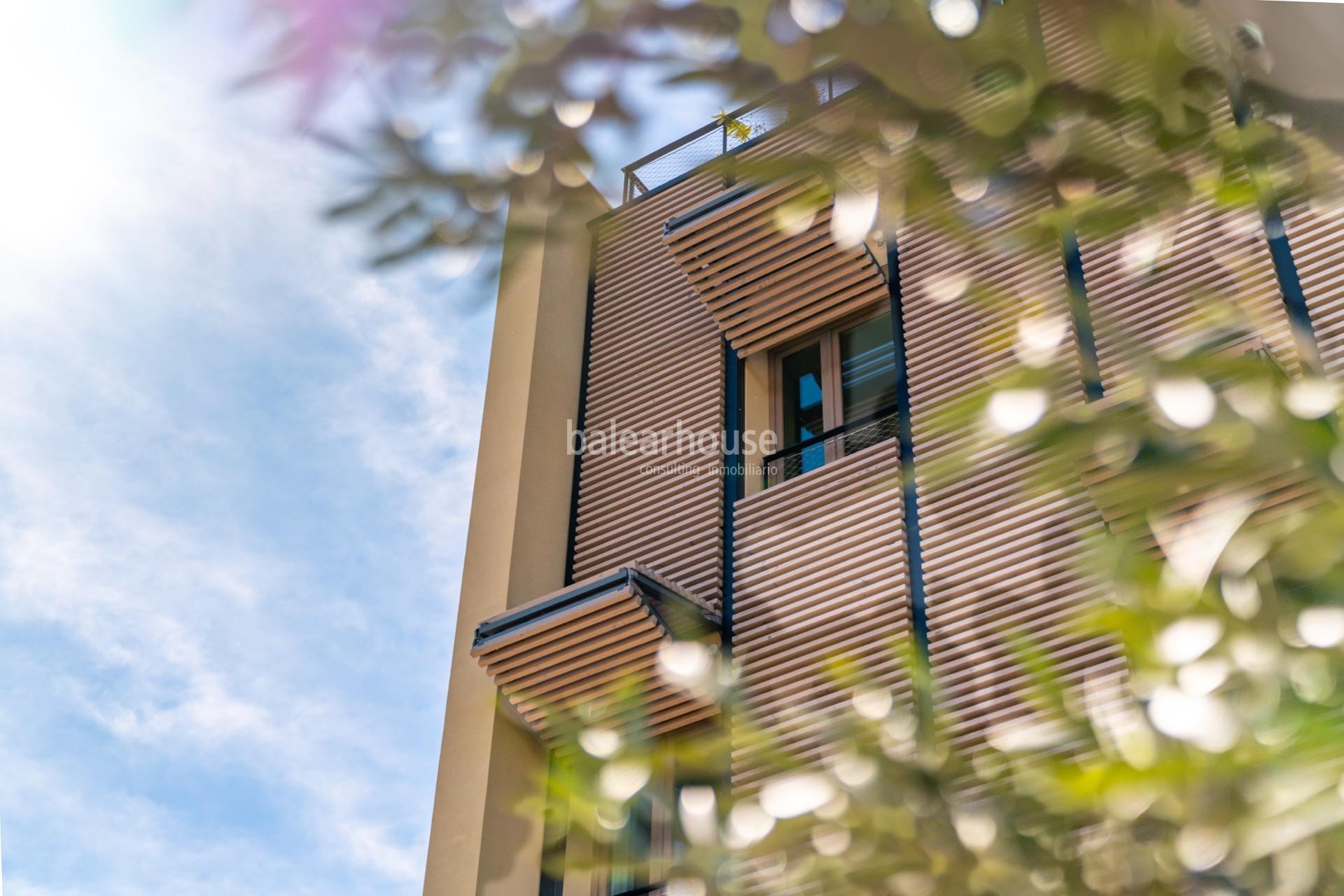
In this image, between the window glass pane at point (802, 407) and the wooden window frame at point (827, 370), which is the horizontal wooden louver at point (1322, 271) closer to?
the wooden window frame at point (827, 370)

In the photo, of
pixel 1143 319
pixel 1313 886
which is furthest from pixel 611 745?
pixel 1143 319

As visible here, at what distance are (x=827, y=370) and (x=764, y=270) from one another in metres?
0.62

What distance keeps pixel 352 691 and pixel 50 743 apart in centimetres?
145

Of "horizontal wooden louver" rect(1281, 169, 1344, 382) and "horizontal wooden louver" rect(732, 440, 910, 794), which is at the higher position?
"horizontal wooden louver" rect(1281, 169, 1344, 382)

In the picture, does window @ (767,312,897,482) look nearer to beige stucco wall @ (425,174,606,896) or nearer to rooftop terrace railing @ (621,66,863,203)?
beige stucco wall @ (425,174,606,896)

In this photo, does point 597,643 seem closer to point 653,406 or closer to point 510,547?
point 510,547

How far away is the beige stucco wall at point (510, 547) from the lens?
6.86m

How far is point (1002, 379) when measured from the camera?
1.81 metres

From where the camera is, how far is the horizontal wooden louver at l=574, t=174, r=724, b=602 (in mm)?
7621

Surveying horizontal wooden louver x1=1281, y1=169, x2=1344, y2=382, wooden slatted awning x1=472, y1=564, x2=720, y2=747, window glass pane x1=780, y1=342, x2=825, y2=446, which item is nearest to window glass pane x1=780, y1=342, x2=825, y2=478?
window glass pane x1=780, y1=342, x2=825, y2=446

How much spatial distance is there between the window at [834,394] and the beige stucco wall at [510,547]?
1242mm

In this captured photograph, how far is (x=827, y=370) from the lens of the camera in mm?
7953

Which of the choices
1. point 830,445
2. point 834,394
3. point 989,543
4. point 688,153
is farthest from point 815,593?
point 688,153

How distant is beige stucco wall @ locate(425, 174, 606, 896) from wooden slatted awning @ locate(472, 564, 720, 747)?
27cm
